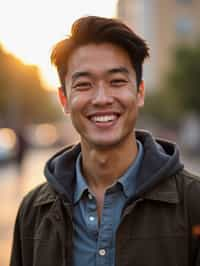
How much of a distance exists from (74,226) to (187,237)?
481 millimetres

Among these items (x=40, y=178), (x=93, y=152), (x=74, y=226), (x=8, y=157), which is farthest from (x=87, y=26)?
(x=8, y=157)

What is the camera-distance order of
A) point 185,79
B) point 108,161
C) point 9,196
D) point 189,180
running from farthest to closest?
point 185,79, point 9,196, point 108,161, point 189,180

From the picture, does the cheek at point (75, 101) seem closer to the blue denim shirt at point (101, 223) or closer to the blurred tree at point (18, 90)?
the blue denim shirt at point (101, 223)

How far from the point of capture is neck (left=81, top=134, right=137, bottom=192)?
2.62 meters

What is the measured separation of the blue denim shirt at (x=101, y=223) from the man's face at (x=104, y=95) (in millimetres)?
187

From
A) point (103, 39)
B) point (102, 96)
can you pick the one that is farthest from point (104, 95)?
point (103, 39)

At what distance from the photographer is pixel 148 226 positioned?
2439 mm

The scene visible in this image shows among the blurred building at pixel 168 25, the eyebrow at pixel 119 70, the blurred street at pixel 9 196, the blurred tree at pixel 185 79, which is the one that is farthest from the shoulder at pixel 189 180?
the blurred building at pixel 168 25

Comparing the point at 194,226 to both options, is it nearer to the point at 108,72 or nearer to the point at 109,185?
the point at 109,185

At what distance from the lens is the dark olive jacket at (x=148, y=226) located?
239cm

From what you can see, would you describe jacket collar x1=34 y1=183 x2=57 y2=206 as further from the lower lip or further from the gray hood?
the lower lip

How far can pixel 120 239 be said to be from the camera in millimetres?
2416

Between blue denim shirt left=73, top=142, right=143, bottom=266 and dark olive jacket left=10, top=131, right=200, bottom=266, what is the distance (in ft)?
0.13

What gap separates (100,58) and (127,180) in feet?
1.74
